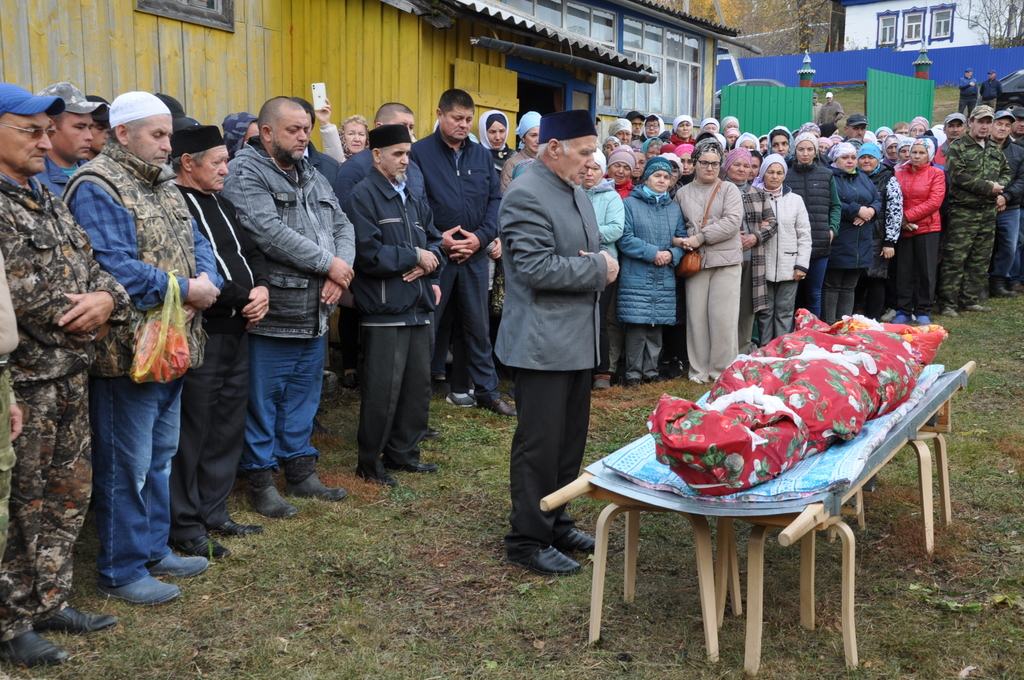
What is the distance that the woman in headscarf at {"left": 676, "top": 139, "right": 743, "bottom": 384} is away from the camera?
26.6 ft

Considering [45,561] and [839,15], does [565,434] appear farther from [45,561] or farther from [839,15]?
[839,15]

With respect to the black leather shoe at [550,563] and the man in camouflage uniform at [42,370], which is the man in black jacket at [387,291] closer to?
the black leather shoe at [550,563]

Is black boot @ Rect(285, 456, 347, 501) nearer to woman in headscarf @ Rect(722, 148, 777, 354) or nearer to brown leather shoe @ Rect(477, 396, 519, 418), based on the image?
brown leather shoe @ Rect(477, 396, 519, 418)

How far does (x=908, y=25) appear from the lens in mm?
40594

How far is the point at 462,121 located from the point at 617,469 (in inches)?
146

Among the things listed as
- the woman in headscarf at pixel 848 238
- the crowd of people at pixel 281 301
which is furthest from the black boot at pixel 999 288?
the crowd of people at pixel 281 301

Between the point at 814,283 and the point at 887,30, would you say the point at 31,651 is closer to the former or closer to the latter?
the point at 814,283

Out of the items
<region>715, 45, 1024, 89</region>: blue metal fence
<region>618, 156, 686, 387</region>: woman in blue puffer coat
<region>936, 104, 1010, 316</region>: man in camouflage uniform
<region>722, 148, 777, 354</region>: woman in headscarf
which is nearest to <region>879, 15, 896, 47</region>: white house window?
<region>715, 45, 1024, 89</region>: blue metal fence

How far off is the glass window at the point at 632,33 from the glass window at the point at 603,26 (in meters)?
0.30

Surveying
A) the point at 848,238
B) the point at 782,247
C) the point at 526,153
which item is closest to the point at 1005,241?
the point at 848,238

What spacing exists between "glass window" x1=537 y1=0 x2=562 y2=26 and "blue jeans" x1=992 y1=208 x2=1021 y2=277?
313 inches

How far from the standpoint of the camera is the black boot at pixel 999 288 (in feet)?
39.7

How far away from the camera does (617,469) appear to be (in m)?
3.55

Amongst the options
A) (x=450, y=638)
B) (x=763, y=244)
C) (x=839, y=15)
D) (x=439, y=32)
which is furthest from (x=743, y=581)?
(x=839, y=15)
